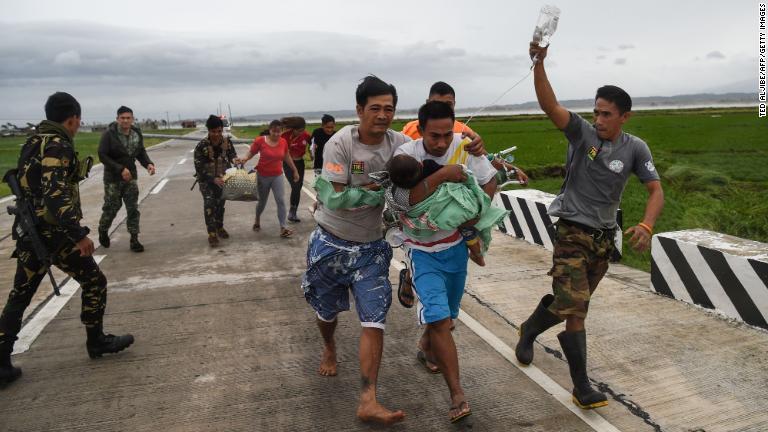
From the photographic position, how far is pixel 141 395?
12.3ft

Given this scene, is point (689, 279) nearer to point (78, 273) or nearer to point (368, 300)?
point (368, 300)

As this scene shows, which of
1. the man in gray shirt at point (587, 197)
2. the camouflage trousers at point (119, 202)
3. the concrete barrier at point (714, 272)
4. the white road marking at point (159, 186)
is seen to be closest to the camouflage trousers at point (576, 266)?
the man in gray shirt at point (587, 197)

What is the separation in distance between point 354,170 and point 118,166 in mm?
5247

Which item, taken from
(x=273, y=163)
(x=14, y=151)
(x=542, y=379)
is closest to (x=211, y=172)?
(x=273, y=163)

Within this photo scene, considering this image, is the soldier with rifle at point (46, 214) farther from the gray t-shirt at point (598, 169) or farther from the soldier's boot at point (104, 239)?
the soldier's boot at point (104, 239)

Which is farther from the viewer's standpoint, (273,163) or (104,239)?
(273,163)

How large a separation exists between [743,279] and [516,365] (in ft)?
7.14

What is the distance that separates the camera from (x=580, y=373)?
3.54 meters

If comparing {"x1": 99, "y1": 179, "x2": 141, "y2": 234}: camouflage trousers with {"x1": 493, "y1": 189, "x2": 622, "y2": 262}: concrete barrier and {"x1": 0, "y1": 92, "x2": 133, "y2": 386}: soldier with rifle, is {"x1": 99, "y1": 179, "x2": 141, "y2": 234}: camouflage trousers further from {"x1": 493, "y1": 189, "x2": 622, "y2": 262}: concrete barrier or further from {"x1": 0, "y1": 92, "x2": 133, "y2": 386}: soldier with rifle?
{"x1": 493, "y1": 189, "x2": 622, "y2": 262}: concrete barrier

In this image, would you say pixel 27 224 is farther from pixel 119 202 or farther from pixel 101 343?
pixel 119 202

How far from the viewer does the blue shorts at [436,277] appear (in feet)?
10.8

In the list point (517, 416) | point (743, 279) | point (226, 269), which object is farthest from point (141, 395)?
point (743, 279)

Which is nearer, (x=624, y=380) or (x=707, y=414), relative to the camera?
(x=707, y=414)

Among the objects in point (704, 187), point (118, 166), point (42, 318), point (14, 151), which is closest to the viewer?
point (42, 318)
